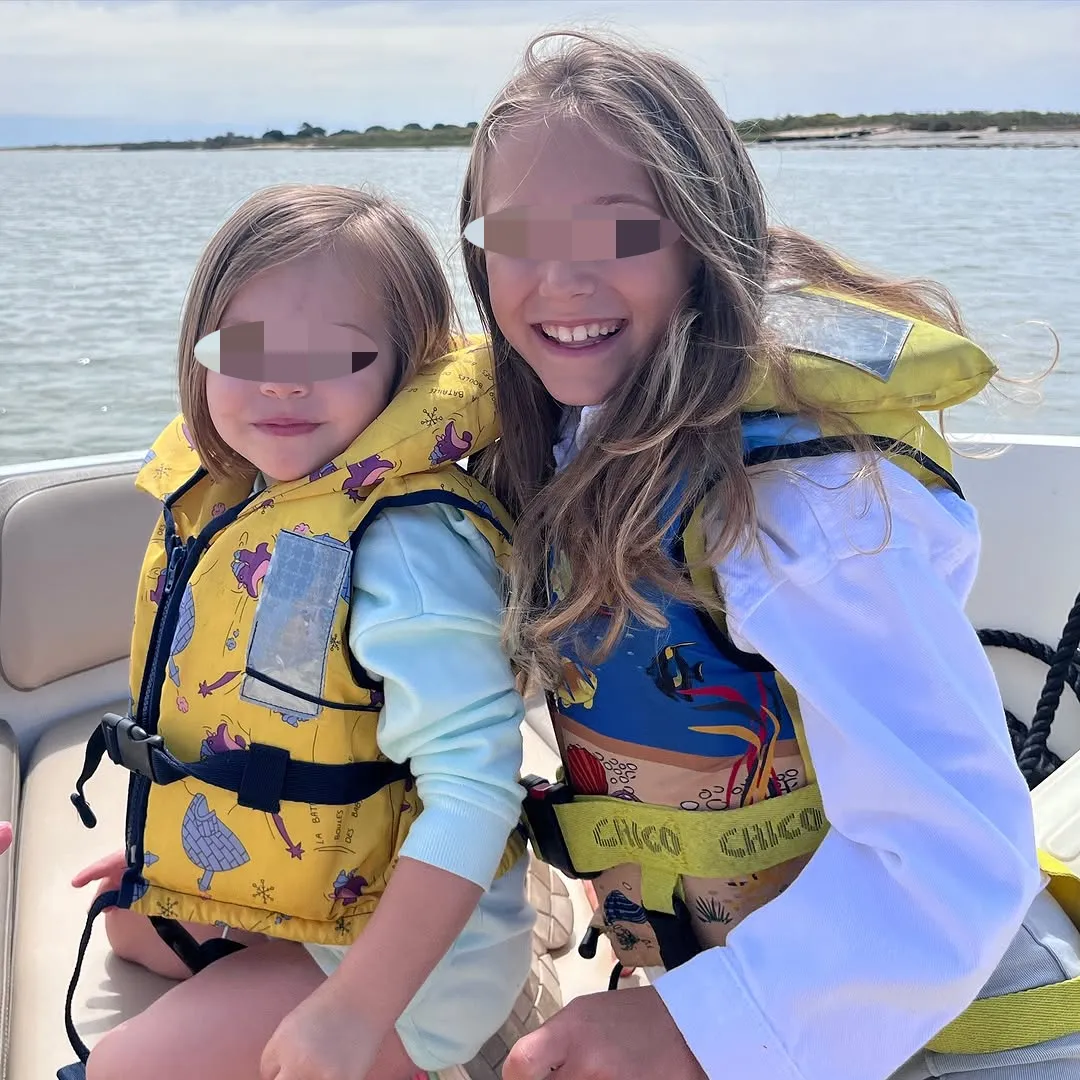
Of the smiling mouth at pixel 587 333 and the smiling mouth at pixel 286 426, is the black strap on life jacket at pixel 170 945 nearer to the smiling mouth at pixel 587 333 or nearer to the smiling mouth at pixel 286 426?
the smiling mouth at pixel 286 426

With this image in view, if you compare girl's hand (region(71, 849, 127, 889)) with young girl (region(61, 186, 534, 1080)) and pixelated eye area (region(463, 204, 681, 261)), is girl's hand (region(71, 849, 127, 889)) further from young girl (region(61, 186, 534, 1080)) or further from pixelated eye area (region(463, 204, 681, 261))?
pixelated eye area (region(463, 204, 681, 261))

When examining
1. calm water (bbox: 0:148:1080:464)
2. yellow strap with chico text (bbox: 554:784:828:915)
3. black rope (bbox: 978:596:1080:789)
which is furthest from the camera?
calm water (bbox: 0:148:1080:464)

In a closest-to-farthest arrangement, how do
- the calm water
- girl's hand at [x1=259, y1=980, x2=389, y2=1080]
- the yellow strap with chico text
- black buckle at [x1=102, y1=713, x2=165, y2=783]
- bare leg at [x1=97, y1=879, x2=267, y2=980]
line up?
girl's hand at [x1=259, y1=980, x2=389, y2=1080]
the yellow strap with chico text
black buckle at [x1=102, y1=713, x2=165, y2=783]
bare leg at [x1=97, y1=879, x2=267, y2=980]
the calm water

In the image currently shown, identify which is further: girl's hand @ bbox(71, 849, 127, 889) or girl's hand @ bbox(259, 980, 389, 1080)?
girl's hand @ bbox(71, 849, 127, 889)

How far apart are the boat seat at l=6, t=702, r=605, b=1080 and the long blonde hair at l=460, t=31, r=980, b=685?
54cm

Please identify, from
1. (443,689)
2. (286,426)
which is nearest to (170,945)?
(443,689)

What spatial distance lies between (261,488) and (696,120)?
0.67 m

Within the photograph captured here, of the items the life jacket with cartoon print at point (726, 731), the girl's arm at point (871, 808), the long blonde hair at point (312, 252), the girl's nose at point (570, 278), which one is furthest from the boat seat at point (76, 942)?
the girl's nose at point (570, 278)

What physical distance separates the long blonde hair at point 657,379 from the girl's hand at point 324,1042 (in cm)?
37

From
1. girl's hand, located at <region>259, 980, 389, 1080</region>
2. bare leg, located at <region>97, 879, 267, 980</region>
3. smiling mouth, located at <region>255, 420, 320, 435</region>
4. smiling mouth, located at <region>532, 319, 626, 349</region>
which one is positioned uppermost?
smiling mouth, located at <region>532, 319, 626, 349</region>

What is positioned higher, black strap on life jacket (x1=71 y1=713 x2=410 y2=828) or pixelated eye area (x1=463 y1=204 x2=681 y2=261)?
pixelated eye area (x1=463 y1=204 x2=681 y2=261)

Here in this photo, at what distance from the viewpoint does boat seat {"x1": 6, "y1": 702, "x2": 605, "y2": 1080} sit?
1.39m

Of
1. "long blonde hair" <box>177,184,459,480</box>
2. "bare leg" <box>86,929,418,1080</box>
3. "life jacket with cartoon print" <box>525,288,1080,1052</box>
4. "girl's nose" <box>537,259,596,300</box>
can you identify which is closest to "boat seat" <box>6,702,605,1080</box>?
"bare leg" <box>86,929,418,1080</box>

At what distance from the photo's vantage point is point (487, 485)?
55.0 inches
